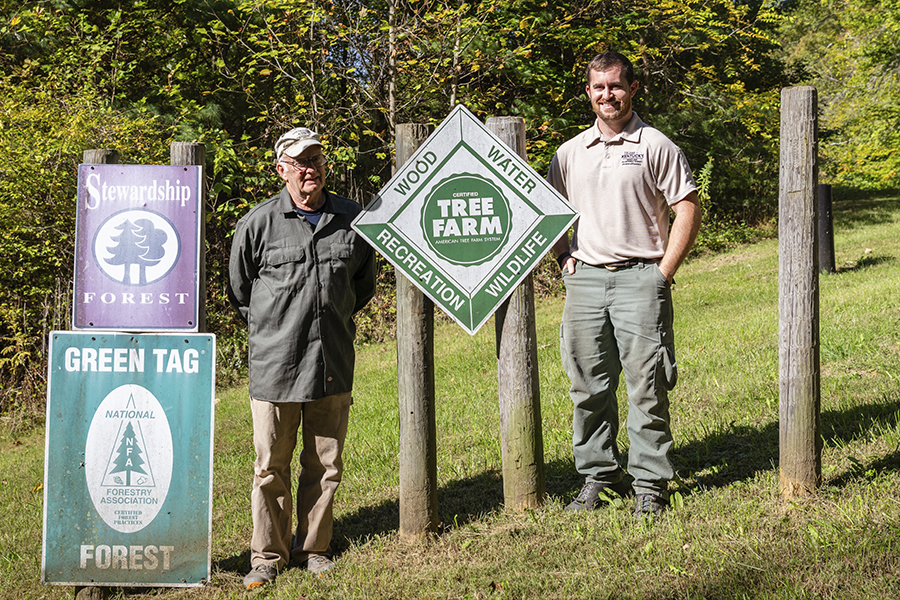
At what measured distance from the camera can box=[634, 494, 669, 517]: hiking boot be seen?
4.03 m

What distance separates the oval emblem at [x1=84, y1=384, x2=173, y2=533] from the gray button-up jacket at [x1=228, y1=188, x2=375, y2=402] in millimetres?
526

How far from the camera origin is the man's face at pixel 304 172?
387cm

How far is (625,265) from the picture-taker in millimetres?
4008

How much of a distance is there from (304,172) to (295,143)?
0.49 ft

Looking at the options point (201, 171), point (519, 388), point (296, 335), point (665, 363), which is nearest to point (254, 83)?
point (201, 171)

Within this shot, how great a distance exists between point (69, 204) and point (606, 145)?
809 centimetres

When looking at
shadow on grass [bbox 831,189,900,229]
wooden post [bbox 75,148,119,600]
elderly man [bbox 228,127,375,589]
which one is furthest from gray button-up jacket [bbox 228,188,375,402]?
shadow on grass [bbox 831,189,900,229]

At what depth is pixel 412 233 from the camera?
4.00 metres

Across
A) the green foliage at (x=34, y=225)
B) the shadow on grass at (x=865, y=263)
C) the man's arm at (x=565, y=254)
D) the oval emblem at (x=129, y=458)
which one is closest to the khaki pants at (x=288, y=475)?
the oval emblem at (x=129, y=458)

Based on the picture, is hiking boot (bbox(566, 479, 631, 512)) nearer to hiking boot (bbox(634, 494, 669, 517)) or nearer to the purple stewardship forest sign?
hiking boot (bbox(634, 494, 669, 517))

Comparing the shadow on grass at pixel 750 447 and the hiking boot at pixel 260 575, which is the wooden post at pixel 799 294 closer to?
the shadow on grass at pixel 750 447

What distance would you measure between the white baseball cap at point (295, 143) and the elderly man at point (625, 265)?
134 centimetres

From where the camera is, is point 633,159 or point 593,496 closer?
point 633,159

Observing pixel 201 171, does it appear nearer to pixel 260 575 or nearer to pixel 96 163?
pixel 96 163
